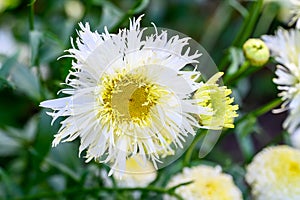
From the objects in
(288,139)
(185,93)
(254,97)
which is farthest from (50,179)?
(254,97)

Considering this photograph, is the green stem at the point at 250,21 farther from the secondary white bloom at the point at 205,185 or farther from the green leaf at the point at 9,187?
the green leaf at the point at 9,187

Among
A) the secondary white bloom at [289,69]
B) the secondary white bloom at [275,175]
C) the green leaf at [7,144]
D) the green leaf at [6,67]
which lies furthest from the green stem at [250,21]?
the green leaf at [7,144]

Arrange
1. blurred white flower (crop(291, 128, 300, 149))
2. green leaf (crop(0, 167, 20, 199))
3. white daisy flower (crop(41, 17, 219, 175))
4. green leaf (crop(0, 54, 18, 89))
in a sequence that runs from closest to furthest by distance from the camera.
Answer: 1. white daisy flower (crop(41, 17, 219, 175))
2. green leaf (crop(0, 54, 18, 89))
3. green leaf (crop(0, 167, 20, 199))
4. blurred white flower (crop(291, 128, 300, 149))

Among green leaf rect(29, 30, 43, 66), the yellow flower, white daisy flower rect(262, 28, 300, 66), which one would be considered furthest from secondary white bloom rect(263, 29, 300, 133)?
green leaf rect(29, 30, 43, 66)

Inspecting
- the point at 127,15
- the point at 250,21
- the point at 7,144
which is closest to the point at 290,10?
the point at 250,21

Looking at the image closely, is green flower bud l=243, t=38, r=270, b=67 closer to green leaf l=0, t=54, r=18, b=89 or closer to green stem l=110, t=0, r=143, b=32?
green stem l=110, t=0, r=143, b=32
